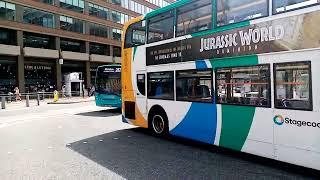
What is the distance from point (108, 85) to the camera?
19.6 meters

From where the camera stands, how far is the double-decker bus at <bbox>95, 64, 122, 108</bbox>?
19.2 meters

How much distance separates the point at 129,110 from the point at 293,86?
6.56 m

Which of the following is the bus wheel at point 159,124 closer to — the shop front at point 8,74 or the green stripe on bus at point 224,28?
the green stripe on bus at point 224,28

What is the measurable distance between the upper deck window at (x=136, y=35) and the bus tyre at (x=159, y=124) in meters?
2.41

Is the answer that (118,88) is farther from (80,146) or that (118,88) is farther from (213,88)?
(213,88)

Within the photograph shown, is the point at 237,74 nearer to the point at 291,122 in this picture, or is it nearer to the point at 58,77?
the point at 291,122

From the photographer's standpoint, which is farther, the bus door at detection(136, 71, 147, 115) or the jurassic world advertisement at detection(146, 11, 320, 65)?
the bus door at detection(136, 71, 147, 115)

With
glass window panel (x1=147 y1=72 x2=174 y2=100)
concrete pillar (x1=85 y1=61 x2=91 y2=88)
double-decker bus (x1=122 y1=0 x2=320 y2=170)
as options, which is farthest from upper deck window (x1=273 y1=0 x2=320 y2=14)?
concrete pillar (x1=85 y1=61 x2=91 y2=88)

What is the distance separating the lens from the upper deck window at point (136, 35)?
34.6 ft

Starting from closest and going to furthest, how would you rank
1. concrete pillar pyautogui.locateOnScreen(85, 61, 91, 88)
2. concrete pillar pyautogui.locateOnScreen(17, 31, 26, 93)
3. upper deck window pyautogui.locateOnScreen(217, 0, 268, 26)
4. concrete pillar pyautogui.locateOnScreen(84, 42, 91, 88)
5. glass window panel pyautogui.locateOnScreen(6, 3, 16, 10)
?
upper deck window pyautogui.locateOnScreen(217, 0, 268, 26)
glass window panel pyautogui.locateOnScreen(6, 3, 16, 10)
concrete pillar pyautogui.locateOnScreen(17, 31, 26, 93)
concrete pillar pyautogui.locateOnScreen(84, 42, 91, 88)
concrete pillar pyautogui.locateOnScreen(85, 61, 91, 88)

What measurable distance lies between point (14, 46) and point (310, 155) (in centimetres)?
3846

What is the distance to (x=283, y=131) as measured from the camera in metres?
6.15

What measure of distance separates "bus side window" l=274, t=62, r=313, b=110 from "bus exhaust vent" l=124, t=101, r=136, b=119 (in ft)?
19.2

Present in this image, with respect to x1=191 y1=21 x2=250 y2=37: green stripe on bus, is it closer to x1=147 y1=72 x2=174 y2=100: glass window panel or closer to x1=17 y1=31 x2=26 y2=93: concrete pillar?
x1=147 y1=72 x2=174 y2=100: glass window panel
